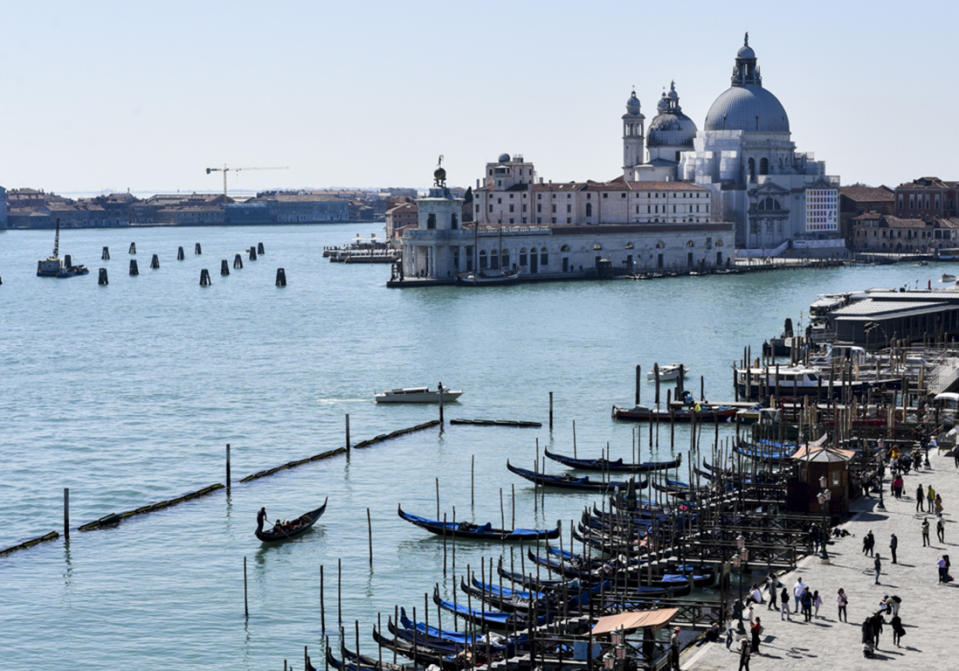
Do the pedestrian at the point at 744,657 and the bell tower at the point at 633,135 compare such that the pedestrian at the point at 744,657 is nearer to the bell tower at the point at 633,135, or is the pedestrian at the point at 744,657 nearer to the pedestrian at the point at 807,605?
the pedestrian at the point at 807,605

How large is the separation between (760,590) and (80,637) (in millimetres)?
9428

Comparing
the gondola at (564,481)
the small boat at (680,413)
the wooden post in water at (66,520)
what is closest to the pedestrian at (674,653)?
the gondola at (564,481)

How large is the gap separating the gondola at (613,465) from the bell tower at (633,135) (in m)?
89.0

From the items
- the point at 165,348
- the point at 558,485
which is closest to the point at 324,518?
the point at 558,485

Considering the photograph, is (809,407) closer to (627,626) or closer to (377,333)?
(627,626)

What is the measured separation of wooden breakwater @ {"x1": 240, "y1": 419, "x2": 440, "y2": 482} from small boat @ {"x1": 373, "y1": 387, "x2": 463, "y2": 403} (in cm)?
322

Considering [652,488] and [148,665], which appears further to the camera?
[652,488]

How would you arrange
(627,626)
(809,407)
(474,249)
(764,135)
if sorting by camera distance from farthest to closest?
(764,135)
(474,249)
(809,407)
(627,626)

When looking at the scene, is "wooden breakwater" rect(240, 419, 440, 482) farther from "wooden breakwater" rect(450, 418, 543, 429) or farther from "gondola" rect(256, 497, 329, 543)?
"gondola" rect(256, 497, 329, 543)

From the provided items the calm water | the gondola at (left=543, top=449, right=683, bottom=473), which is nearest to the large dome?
the calm water

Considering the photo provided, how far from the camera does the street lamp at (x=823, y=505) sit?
22.4 m

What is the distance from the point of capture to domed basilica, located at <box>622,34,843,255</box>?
109500mm

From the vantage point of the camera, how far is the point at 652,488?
3006cm

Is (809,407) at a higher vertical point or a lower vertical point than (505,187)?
lower
